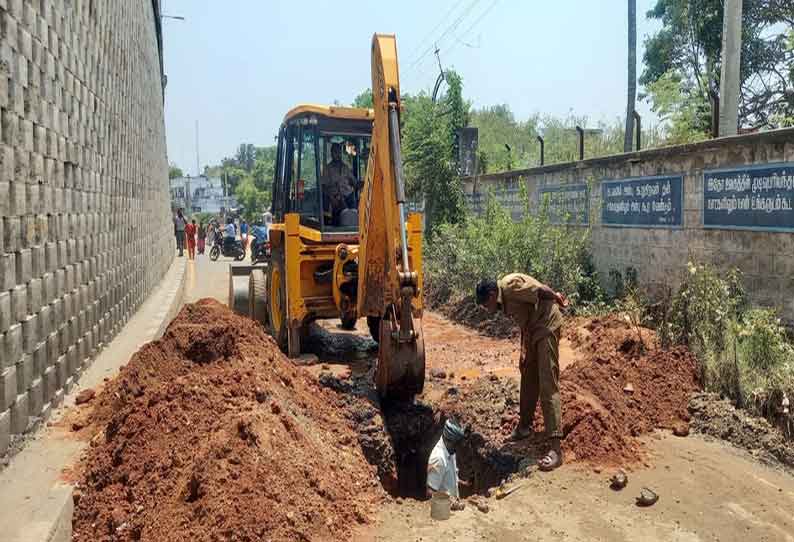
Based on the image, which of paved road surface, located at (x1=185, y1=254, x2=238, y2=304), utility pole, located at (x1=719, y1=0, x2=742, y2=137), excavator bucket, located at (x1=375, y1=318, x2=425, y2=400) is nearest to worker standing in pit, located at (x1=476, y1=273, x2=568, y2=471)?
excavator bucket, located at (x1=375, y1=318, x2=425, y2=400)

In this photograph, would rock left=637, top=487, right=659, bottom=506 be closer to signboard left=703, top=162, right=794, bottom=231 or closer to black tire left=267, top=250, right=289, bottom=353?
signboard left=703, top=162, right=794, bottom=231

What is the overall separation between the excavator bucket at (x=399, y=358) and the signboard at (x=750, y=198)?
3.92 meters

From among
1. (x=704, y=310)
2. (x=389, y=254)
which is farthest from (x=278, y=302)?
(x=704, y=310)

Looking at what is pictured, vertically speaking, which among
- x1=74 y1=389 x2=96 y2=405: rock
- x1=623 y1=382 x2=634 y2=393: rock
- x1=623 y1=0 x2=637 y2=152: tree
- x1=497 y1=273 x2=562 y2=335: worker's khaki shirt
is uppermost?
x1=623 y1=0 x2=637 y2=152: tree

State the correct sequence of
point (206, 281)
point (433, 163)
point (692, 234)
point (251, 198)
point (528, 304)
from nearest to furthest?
point (528, 304)
point (692, 234)
point (433, 163)
point (206, 281)
point (251, 198)

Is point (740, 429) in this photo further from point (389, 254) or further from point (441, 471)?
point (389, 254)

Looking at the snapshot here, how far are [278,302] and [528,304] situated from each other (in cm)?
503

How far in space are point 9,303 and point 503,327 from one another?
761cm

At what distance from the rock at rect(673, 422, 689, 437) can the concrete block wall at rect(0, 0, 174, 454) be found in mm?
5195

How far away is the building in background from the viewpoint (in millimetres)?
77562

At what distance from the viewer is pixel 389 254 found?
20.9 ft

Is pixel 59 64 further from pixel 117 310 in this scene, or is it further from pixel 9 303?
pixel 117 310

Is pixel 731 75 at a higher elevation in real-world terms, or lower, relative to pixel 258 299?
higher

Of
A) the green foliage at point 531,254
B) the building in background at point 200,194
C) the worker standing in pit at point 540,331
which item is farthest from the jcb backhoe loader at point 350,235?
the building in background at point 200,194
